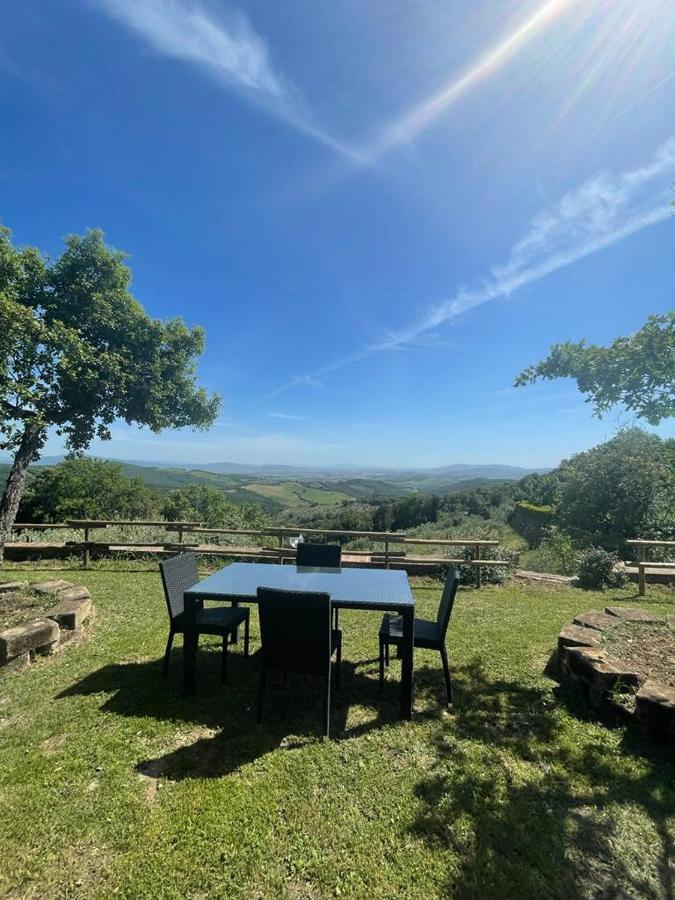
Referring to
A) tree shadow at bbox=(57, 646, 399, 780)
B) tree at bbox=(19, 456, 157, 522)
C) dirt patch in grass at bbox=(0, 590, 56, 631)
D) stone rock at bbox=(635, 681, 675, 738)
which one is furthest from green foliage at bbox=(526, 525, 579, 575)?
tree at bbox=(19, 456, 157, 522)

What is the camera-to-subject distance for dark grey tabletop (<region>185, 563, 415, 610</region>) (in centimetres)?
312

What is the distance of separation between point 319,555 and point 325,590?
1236 mm

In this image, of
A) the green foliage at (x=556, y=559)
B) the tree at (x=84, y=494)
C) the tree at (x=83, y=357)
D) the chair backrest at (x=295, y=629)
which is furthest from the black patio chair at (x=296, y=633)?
the tree at (x=84, y=494)

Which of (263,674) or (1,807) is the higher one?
(263,674)

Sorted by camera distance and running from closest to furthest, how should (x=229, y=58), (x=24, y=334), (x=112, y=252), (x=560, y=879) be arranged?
(x=560, y=879) < (x=229, y=58) < (x=24, y=334) < (x=112, y=252)

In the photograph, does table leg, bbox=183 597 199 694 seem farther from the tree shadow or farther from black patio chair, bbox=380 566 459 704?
black patio chair, bbox=380 566 459 704

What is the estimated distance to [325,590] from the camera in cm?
338

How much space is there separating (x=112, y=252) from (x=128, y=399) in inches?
118

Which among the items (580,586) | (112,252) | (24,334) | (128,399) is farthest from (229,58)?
(580,586)

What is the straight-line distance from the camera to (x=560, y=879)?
172 cm

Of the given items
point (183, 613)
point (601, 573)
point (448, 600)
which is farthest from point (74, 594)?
point (601, 573)

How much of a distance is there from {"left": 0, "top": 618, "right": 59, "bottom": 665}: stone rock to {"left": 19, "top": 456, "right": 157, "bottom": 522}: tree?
7471 millimetres

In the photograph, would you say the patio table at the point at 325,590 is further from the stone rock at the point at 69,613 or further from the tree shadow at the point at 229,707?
the stone rock at the point at 69,613

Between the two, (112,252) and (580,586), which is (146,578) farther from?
(580,586)
